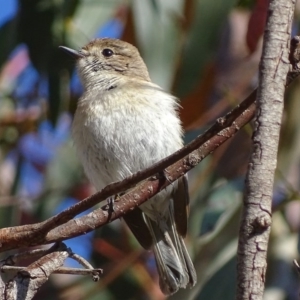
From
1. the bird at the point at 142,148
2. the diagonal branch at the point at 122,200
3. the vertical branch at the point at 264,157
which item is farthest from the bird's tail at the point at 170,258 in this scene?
the vertical branch at the point at 264,157

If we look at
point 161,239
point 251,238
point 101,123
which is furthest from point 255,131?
point 161,239

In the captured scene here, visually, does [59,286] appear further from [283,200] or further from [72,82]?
[283,200]

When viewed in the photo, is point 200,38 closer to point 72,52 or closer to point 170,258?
point 72,52

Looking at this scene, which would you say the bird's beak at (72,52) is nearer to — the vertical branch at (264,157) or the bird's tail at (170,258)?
the bird's tail at (170,258)

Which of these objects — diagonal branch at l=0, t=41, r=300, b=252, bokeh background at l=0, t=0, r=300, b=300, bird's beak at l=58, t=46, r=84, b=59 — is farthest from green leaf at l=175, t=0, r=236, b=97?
diagonal branch at l=0, t=41, r=300, b=252

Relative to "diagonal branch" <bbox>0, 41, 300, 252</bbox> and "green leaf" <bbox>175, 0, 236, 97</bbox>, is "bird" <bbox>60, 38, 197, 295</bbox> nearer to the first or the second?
"green leaf" <bbox>175, 0, 236, 97</bbox>

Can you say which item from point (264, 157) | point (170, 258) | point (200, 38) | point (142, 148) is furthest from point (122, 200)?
point (200, 38)
